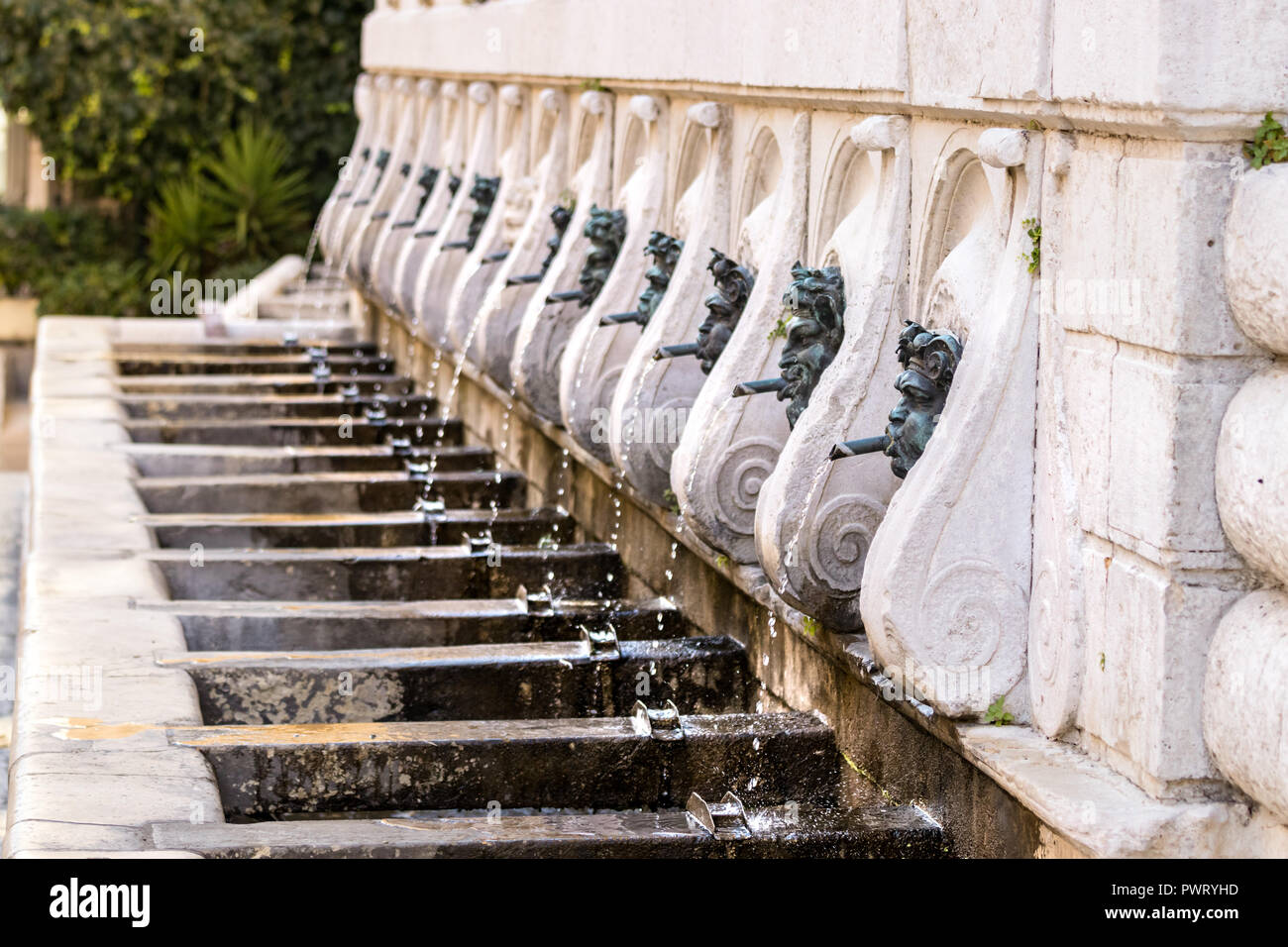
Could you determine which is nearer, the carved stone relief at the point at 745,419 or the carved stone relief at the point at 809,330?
the carved stone relief at the point at 809,330

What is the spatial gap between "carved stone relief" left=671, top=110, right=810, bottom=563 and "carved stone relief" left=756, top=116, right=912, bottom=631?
15.0 inches

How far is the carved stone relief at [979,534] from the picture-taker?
3420 mm

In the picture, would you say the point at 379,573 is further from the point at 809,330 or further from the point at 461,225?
the point at 461,225

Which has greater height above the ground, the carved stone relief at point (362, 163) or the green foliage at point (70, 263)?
the carved stone relief at point (362, 163)

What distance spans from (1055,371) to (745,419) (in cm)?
120

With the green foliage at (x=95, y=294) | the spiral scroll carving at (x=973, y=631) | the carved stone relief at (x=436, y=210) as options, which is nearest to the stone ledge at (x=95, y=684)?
the spiral scroll carving at (x=973, y=631)

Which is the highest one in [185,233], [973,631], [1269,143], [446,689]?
[1269,143]

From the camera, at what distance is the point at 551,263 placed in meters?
6.52

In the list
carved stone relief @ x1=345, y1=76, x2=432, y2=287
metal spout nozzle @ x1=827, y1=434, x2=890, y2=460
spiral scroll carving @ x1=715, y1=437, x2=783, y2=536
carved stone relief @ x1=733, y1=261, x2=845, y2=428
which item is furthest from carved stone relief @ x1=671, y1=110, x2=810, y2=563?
carved stone relief @ x1=345, y1=76, x2=432, y2=287

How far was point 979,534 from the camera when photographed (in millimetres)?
3453

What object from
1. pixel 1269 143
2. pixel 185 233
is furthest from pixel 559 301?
pixel 185 233

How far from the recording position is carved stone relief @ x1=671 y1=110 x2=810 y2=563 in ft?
14.7

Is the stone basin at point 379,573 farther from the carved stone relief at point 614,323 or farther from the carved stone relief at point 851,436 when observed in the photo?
the carved stone relief at point 851,436
